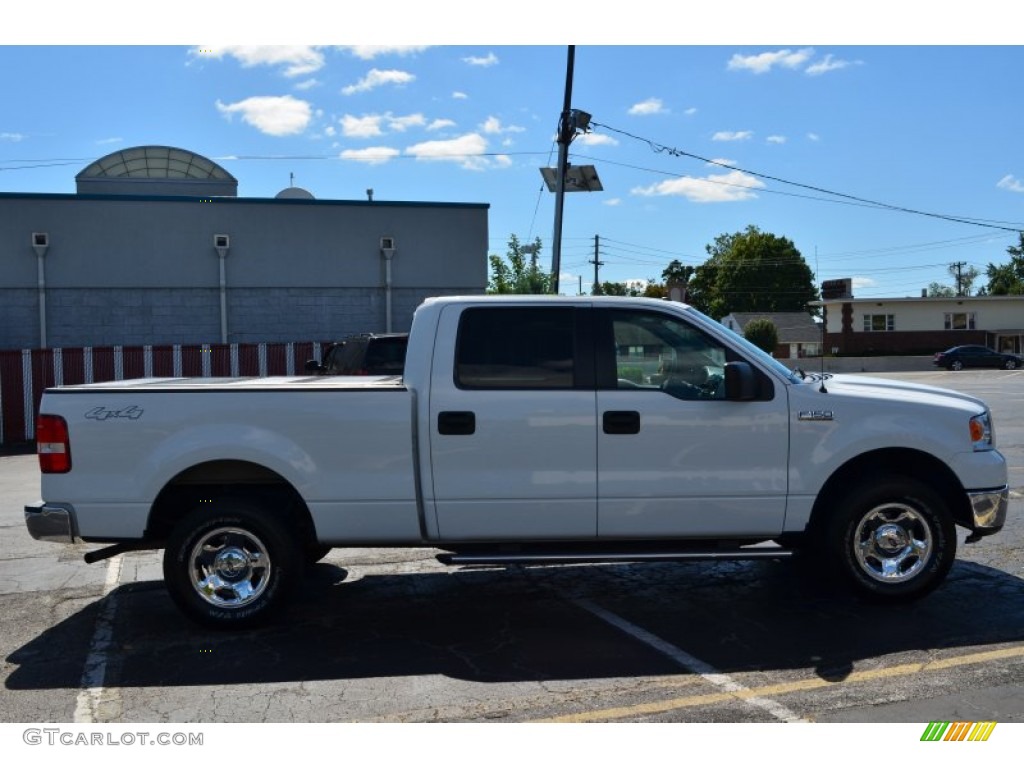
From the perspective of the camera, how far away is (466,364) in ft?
19.2

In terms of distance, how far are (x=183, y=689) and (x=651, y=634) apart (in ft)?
8.63

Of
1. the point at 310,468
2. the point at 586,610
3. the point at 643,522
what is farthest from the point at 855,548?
the point at 310,468

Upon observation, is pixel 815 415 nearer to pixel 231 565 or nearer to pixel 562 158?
pixel 231 565

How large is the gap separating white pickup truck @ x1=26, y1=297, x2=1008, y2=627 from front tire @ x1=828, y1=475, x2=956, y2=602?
0.5 inches

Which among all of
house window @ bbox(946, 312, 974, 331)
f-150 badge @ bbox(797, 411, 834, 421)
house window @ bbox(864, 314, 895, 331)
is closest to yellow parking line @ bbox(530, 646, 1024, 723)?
f-150 badge @ bbox(797, 411, 834, 421)

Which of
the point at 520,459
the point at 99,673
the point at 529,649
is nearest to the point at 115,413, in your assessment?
the point at 99,673

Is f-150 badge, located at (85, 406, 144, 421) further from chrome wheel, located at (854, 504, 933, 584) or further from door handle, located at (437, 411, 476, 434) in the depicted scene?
chrome wheel, located at (854, 504, 933, 584)

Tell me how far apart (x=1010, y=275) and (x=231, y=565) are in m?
117

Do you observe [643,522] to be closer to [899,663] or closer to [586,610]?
[586,610]

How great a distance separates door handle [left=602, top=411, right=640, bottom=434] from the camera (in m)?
5.72

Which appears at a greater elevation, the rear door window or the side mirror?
the rear door window

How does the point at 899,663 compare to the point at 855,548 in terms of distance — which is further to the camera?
the point at 855,548

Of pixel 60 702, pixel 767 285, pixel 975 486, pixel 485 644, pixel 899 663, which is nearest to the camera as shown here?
pixel 60 702

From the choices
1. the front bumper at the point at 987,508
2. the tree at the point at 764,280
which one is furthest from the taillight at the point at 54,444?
the tree at the point at 764,280
